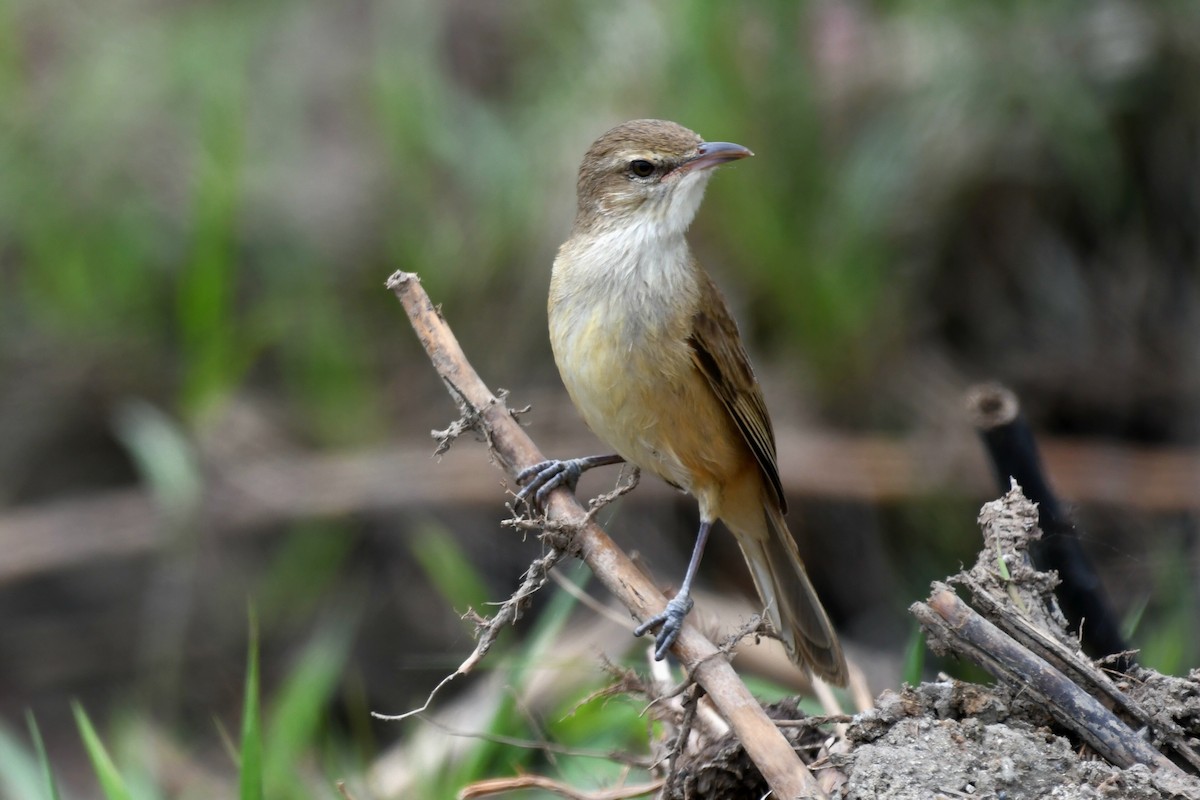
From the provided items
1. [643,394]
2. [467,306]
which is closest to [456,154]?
[467,306]

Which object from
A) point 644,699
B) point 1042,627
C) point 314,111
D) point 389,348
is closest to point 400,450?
point 389,348

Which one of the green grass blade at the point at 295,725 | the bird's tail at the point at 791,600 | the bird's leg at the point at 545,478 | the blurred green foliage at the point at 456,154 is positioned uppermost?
the blurred green foliage at the point at 456,154

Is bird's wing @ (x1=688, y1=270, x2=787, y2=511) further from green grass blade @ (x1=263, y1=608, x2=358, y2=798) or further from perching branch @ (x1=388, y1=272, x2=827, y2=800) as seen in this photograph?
green grass blade @ (x1=263, y1=608, x2=358, y2=798)

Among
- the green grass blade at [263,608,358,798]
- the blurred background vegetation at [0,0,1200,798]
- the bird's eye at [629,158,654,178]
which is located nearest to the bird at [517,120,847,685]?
the bird's eye at [629,158,654,178]

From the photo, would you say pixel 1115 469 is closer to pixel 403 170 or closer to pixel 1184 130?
pixel 1184 130

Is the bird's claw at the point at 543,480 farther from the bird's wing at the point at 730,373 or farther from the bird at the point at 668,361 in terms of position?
the bird's wing at the point at 730,373

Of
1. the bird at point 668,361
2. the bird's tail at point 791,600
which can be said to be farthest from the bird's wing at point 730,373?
the bird's tail at point 791,600
